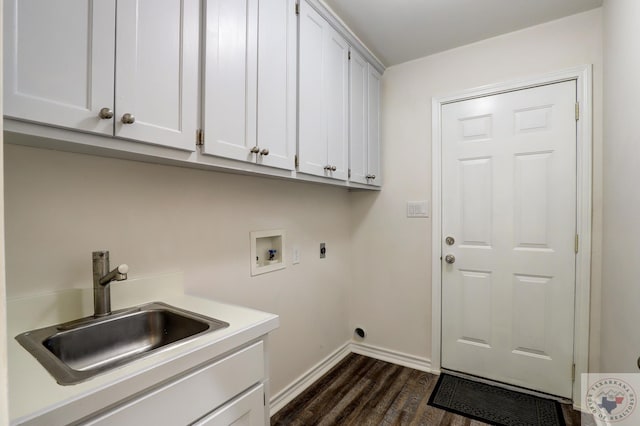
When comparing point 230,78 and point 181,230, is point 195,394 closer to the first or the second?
point 181,230

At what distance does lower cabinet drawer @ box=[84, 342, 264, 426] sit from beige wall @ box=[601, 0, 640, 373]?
1467mm

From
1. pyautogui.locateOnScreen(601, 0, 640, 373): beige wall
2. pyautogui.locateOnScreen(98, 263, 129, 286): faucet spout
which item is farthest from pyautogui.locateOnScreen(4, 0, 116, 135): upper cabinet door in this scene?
pyautogui.locateOnScreen(601, 0, 640, 373): beige wall

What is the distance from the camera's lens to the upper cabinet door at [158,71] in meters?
0.93

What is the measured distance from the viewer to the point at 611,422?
1.56m

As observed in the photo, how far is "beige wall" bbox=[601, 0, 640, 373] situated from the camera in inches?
49.9

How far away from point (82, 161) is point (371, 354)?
8.02 feet

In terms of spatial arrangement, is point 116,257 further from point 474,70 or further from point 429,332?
point 474,70

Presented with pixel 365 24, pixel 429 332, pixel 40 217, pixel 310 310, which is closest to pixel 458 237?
pixel 429 332

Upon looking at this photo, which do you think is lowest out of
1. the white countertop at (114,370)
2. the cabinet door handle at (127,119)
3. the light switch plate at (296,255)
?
the white countertop at (114,370)

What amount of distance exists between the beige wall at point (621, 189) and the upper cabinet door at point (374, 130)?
1.37m

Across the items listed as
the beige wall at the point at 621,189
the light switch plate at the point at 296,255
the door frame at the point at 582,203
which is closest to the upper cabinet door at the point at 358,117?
the light switch plate at the point at 296,255

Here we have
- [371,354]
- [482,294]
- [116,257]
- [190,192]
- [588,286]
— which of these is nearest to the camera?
[116,257]

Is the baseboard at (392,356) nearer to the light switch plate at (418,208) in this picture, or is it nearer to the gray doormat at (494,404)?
the gray doormat at (494,404)

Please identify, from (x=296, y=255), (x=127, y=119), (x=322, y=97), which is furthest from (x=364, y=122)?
(x=127, y=119)
